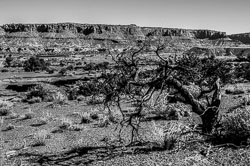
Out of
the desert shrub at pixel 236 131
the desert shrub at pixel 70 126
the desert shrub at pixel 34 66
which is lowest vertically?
the desert shrub at pixel 70 126

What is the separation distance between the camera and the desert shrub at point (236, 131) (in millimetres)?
9328

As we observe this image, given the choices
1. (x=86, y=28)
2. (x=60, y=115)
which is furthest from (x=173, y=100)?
(x=86, y=28)

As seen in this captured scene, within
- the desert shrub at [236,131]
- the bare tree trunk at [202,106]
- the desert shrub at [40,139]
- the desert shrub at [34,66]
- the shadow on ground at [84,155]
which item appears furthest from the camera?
the desert shrub at [34,66]

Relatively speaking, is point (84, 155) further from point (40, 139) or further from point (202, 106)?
point (202, 106)

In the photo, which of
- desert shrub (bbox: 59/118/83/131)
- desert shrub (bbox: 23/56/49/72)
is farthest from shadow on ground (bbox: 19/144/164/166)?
desert shrub (bbox: 23/56/49/72)

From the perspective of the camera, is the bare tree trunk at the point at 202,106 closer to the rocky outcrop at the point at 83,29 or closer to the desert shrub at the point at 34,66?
the desert shrub at the point at 34,66

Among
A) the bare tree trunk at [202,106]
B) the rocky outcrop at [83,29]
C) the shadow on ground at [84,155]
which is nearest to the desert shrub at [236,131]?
the bare tree trunk at [202,106]

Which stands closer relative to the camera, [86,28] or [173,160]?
[173,160]

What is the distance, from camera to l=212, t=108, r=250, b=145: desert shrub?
30.6 feet

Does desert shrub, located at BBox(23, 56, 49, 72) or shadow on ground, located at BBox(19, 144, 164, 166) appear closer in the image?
shadow on ground, located at BBox(19, 144, 164, 166)

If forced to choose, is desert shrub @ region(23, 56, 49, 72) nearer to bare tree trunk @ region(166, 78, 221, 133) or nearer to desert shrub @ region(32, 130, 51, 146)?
desert shrub @ region(32, 130, 51, 146)

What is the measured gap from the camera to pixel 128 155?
8.93 m

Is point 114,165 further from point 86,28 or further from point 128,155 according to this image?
point 86,28

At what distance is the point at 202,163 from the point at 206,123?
2415 millimetres
